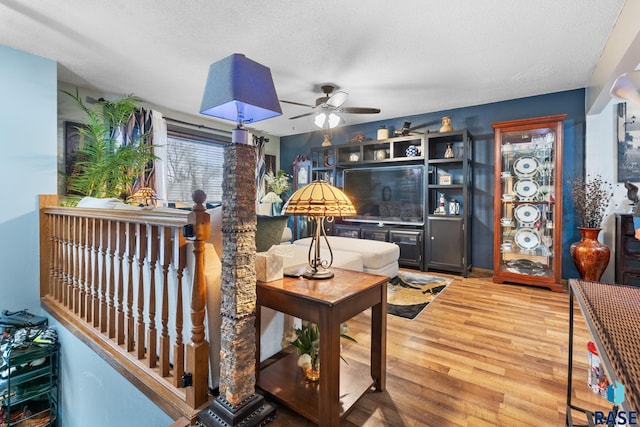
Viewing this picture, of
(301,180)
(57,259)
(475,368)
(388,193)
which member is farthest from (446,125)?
(57,259)

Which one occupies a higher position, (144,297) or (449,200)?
(449,200)

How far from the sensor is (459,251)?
407cm

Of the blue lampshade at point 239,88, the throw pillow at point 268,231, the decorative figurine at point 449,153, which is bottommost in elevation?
the throw pillow at point 268,231

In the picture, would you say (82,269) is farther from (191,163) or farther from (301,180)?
Answer: (301,180)

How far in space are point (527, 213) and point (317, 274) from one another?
3.39m

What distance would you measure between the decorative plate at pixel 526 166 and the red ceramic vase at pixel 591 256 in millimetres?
864

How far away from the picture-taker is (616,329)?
750 mm

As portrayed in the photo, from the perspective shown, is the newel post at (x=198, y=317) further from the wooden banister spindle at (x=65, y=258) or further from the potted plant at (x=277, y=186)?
the potted plant at (x=277, y=186)

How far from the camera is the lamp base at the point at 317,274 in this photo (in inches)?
61.2

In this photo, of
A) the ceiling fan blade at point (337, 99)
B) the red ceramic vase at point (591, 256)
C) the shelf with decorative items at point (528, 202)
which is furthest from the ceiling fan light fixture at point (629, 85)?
the shelf with decorative items at point (528, 202)

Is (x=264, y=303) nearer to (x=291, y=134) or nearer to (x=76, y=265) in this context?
(x=76, y=265)

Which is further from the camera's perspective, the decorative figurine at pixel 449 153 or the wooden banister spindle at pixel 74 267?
the decorative figurine at pixel 449 153

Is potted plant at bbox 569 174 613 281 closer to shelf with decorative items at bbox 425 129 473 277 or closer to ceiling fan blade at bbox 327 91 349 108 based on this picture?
shelf with decorative items at bbox 425 129 473 277

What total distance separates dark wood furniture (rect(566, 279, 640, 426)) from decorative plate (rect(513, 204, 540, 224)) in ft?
9.95
